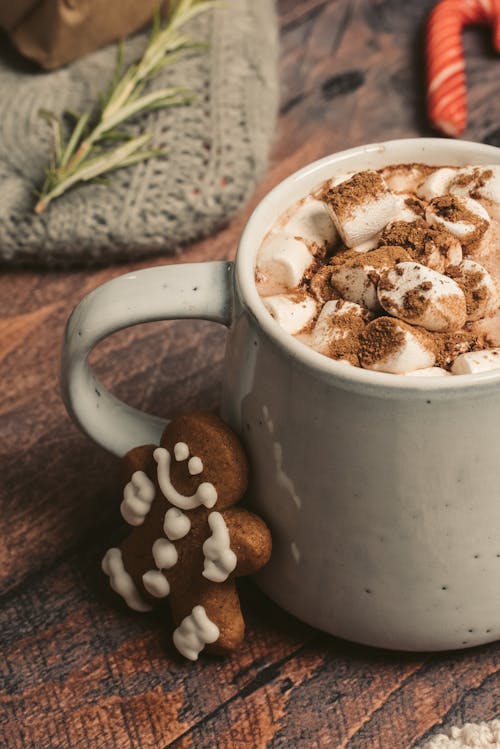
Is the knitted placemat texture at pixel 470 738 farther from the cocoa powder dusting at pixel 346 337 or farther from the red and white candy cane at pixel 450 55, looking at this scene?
the red and white candy cane at pixel 450 55

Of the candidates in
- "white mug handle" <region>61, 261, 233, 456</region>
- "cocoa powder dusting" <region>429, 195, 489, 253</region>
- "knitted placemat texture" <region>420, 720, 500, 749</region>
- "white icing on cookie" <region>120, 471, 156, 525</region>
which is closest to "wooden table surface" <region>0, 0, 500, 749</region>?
"knitted placemat texture" <region>420, 720, 500, 749</region>

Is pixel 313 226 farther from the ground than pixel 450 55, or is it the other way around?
pixel 313 226

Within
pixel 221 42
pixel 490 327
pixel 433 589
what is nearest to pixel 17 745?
pixel 433 589

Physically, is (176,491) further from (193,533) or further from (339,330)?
(339,330)

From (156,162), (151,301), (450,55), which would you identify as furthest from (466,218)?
(450,55)

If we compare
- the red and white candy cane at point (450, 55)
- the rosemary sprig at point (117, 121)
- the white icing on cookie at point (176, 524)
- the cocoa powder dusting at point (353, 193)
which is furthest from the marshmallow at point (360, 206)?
the red and white candy cane at point (450, 55)

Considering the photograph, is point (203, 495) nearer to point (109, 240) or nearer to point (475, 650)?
point (475, 650)
